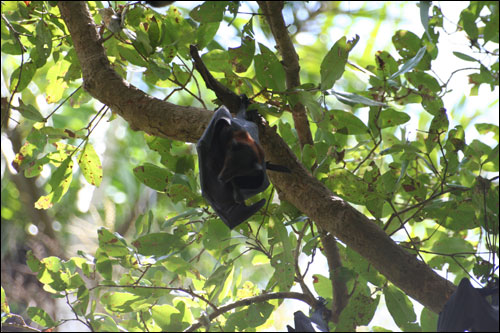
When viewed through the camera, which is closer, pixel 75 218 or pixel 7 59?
pixel 7 59

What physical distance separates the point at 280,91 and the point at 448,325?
330 millimetres

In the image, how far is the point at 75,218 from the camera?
229 centimetres

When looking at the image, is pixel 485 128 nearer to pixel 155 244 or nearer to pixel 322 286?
pixel 322 286

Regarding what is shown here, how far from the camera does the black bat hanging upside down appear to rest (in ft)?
1.52

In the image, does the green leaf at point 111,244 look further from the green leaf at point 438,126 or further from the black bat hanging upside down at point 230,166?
the green leaf at point 438,126

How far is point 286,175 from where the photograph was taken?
660 mm

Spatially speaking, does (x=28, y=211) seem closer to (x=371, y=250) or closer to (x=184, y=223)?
(x=184, y=223)

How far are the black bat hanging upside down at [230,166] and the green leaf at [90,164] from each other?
0.35 meters

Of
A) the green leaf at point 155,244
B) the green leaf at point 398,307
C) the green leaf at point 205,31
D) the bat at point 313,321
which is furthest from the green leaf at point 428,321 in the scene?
the green leaf at point 205,31

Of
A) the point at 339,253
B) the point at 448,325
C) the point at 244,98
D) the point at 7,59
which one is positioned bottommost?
the point at 448,325

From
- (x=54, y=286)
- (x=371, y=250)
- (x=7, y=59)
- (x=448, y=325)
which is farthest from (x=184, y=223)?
(x=7, y=59)

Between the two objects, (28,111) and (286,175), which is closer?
(286,175)

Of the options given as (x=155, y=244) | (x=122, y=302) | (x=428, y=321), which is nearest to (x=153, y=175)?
(x=155, y=244)

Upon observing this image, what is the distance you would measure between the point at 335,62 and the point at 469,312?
0.31 meters
